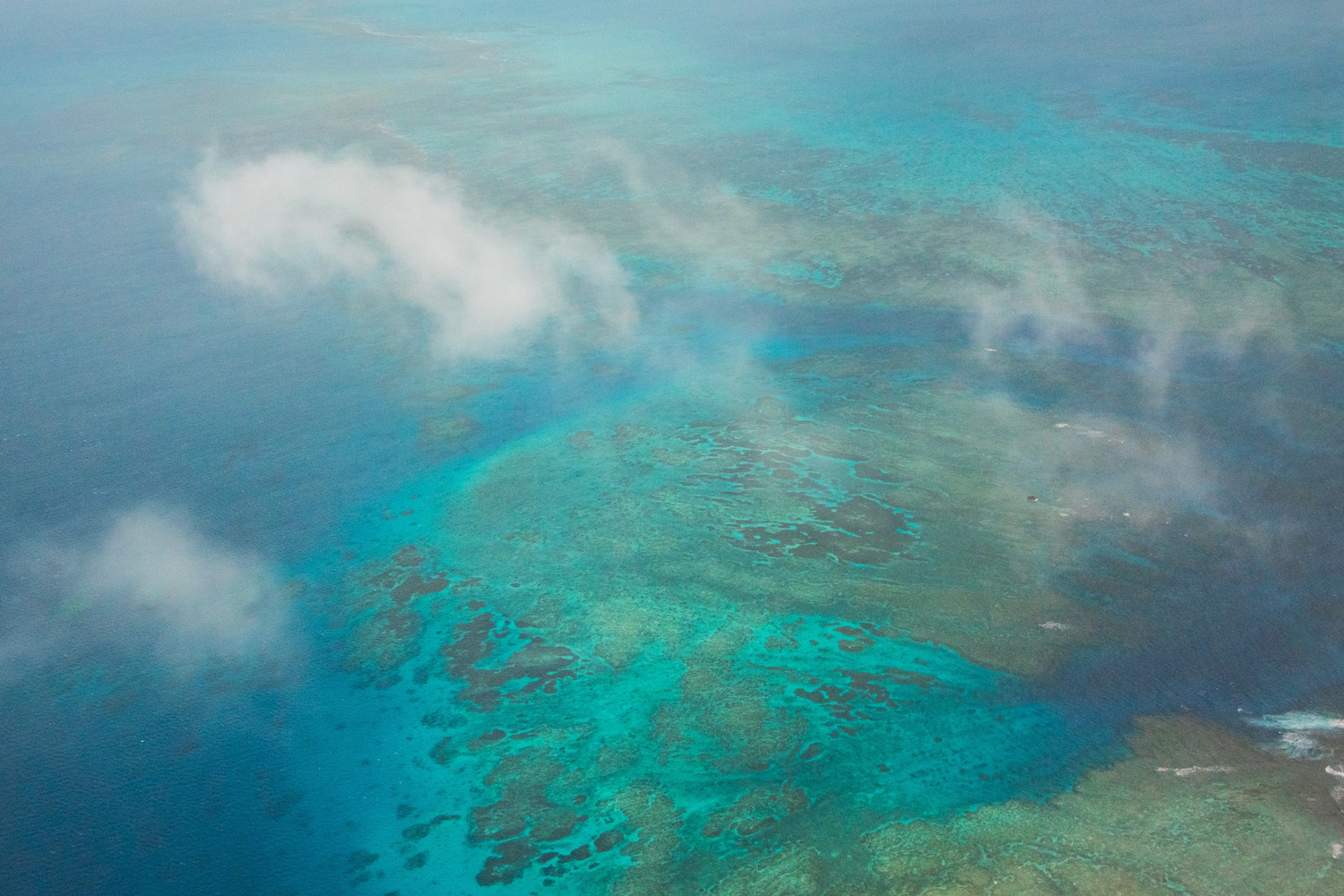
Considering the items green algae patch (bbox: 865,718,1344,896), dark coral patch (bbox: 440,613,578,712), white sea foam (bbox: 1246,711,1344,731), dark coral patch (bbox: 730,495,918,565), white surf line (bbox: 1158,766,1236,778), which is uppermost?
dark coral patch (bbox: 730,495,918,565)

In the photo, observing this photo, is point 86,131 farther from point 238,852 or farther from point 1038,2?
point 1038,2

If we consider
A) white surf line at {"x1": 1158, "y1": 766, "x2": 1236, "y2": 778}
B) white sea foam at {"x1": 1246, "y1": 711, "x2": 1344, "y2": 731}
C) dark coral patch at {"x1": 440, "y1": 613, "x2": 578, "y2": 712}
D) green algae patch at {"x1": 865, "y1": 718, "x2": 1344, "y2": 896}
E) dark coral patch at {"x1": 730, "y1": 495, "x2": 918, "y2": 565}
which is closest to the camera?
green algae patch at {"x1": 865, "y1": 718, "x2": 1344, "y2": 896}

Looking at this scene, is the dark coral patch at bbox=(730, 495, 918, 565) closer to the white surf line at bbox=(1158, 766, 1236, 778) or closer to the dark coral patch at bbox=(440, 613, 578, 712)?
the dark coral patch at bbox=(440, 613, 578, 712)

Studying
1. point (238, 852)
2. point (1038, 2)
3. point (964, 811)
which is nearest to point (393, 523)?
point (238, 852)

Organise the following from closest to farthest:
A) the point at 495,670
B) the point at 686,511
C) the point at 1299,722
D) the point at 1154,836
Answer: the point at 1154,836 < the point at 1299,722 < the point at 495,670 < the point at 686,511

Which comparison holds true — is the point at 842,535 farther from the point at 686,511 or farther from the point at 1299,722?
the point at 1299,722

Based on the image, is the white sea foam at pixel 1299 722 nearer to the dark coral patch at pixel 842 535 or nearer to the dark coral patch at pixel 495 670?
the dark coral patch at pixel 842 535

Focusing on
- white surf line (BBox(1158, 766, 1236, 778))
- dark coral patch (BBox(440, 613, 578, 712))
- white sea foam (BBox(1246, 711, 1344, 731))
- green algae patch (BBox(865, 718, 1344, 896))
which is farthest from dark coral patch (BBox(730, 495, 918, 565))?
white sea foam (BBox(1246, 711, 1344, 731))

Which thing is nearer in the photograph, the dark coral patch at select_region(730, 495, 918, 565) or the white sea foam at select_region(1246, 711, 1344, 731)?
the white sea foam at select_region(1246, 711, 1344, 731)

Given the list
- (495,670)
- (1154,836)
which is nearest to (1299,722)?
(1154,836)
